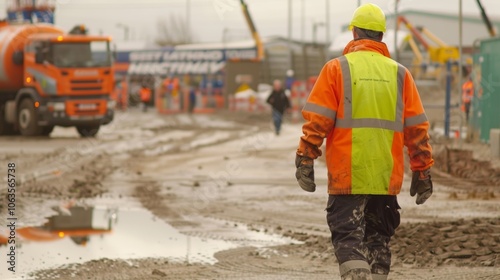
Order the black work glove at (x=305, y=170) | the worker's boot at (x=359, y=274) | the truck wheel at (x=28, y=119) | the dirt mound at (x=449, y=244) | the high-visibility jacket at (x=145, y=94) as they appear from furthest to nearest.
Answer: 1. the high-visibility jacket at (x=145, y=94)
2. the truck wheel at (x=28, y=119)
3. the dirt mound at (x=449, y=244)
4. the black work glove at (x=305, y=170)
5. the worker's boot at (x=359, y=274)

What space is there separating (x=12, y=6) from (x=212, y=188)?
24346 millimetres

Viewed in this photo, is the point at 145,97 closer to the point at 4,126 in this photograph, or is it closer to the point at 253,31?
the point at 253,31

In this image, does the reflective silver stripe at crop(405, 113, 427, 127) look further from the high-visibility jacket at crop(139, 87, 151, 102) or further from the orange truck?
the high-visibility jacket at crop(139, 87, 151, 102)

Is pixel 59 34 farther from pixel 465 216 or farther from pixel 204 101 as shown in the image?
pixel 204 101

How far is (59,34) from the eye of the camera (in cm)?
3206

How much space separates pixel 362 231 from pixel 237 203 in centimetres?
809

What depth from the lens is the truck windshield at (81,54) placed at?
102ft

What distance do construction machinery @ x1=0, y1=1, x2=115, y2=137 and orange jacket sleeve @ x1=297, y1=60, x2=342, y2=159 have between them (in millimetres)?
24977

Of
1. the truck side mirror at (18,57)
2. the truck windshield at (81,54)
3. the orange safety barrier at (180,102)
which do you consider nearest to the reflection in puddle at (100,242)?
the truck windshield at (81,54)

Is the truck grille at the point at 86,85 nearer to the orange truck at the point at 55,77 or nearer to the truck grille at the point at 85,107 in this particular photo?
the orange truck at the point at 55,77

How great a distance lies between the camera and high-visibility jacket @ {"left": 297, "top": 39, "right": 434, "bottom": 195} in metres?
6.68

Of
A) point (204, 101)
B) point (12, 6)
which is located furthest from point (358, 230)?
point (204, 101)

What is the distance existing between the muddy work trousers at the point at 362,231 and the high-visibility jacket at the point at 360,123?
115 millimetres

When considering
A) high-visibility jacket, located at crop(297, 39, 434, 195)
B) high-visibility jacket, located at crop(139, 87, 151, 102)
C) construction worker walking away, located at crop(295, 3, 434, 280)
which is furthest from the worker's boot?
high-visibility jacket, located at crop(139, 87, 151, 102)
